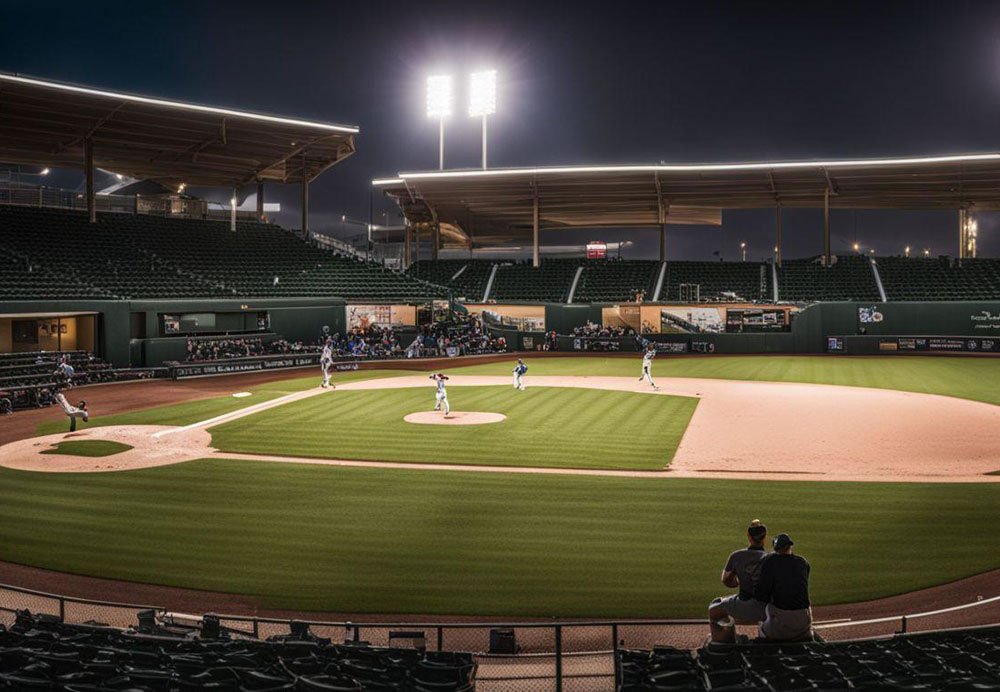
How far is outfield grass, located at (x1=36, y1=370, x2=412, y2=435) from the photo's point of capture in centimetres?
2439

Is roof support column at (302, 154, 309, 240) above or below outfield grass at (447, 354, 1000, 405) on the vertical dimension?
above

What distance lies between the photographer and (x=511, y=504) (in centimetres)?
1439

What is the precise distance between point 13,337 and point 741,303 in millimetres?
46741

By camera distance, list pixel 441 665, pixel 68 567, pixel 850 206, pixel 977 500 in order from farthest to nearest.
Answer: pixel 850 206 → pixel 977 500 → pixel 68 567 → pixel 441 665

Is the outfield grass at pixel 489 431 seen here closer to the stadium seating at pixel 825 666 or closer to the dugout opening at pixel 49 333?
the stadium seating at pixel 825 666

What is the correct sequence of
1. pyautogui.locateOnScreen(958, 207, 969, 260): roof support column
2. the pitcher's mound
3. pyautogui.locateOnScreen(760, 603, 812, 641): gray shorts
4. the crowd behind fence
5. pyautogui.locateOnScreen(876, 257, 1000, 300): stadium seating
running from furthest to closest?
pyautogui.locateOnScreen(958, 207, 969, 260): roof support column < pyautogui.locateOnScreen(876, 257, 1000, 300): stadium seating < the pitcher's mound < the crowd behind fence < pyautogui.locateOnScreen(760, 603, 812, 641): gray shorts

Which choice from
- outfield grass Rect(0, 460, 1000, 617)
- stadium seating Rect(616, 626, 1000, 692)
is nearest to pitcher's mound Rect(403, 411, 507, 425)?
outfield grass Rect(0, 460, 1000, 617)

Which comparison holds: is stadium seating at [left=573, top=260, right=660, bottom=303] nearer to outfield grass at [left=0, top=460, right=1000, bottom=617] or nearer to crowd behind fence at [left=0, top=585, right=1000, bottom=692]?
outfield grass at [left=0, top=460, right=1000, bottom=617]

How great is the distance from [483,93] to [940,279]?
37939 mm

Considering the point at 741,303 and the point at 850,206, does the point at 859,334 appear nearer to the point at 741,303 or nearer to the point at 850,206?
the point at 741,303

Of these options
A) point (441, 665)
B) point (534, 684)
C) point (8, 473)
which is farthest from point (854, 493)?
point (8, 473)

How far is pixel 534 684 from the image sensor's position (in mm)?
6914

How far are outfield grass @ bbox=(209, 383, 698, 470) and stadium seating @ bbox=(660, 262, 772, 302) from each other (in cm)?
2908

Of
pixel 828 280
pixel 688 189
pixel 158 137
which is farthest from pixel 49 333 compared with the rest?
pixel 828 280
